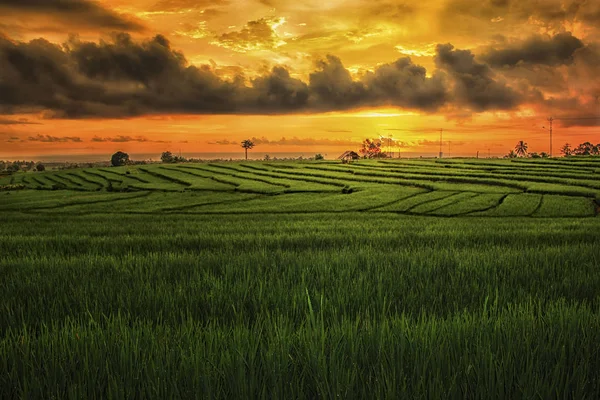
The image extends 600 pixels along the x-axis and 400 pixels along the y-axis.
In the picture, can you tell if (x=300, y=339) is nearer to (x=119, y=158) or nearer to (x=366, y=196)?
(x=366, y=196)

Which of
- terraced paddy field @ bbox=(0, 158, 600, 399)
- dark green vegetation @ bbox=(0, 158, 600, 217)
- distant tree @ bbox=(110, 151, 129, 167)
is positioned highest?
distant tree @ bbox=(110, 151, 129, 167)

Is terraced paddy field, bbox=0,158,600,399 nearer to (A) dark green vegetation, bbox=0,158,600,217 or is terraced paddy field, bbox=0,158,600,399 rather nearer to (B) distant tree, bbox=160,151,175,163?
(A) dark green vegetation, bbox=0,158,600,217

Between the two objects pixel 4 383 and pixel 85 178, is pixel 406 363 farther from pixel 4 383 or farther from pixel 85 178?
pixel 85 178

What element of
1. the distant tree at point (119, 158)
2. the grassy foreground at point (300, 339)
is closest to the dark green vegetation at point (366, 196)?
the grassy foreground at point (300, 339)

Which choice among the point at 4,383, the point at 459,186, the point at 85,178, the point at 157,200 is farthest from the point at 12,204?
the point at 4,383

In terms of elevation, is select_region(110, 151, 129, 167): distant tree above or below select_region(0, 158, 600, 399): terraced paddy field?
above

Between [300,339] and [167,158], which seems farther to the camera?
[167,158]

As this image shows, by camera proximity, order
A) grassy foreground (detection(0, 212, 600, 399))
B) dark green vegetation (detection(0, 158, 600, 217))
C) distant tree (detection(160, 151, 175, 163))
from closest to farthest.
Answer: grassy foreground (detection(0, 212, 600, 399)), dark green vegetation (detection(0, 158, 600, 217)), distant tree (detection(160, 151, 175, 163))

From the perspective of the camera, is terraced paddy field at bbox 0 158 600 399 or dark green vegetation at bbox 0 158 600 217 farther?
dark green vegetation at bbox 0 158 600 217

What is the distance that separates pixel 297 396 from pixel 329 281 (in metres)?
2.73

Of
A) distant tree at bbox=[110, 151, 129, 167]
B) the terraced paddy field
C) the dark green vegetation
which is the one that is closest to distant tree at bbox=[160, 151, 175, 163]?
distant tree at bbox=[110, 151, 129, 167]

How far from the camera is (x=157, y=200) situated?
41062 mm

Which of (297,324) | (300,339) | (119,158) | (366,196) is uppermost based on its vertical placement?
(119,158)

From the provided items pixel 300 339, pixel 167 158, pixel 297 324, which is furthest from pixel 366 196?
pixel 167 158
